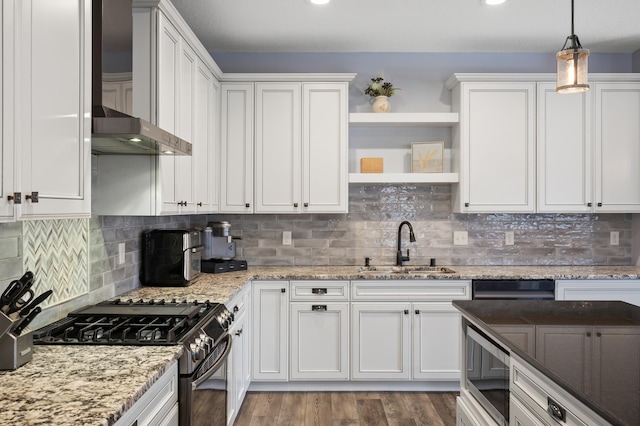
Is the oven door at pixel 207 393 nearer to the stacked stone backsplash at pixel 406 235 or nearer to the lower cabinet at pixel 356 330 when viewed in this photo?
the lower cabinet at pixel 356 330

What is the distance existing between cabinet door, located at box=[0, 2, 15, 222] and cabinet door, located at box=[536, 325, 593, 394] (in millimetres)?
Result: 1571

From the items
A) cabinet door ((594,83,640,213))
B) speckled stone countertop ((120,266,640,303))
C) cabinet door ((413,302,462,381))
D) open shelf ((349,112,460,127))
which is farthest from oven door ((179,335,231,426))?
cabinet door ((594,83,640,213))

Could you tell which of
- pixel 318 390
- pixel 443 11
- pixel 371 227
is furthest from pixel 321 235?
pixel 443 11

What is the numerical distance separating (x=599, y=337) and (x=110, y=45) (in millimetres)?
2232

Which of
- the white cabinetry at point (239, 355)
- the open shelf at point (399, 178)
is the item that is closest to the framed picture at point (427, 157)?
the open shelf at point (399, 178)

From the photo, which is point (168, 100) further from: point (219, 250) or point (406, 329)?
point (406, 329)

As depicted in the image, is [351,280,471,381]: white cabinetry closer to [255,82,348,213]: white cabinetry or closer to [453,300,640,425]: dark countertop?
[255,82,348,213]: white cabinetry

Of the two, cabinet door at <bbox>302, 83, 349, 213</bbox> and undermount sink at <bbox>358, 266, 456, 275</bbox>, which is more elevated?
cabinet door at <bbox>302, 83, 349, 213</bbox>

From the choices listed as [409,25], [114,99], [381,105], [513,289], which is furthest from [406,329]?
[114,99]

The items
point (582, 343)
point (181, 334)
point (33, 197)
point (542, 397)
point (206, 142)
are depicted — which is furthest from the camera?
point (206, 142)

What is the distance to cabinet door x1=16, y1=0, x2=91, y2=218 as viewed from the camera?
132cm

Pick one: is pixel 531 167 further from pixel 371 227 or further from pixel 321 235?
pixel 321 235

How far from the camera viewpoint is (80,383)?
4.35ft

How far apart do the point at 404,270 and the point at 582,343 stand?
219 centimetres
